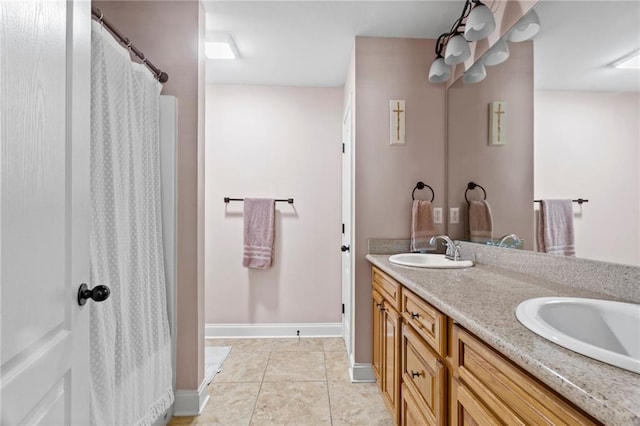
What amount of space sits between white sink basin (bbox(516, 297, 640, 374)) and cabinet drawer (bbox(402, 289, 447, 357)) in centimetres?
28

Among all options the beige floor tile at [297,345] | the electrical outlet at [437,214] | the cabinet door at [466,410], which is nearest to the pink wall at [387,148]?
the electrical outlet at [437,214]

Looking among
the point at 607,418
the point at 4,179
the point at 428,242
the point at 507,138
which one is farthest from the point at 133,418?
the point at 507,138

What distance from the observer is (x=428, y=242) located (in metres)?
2.03

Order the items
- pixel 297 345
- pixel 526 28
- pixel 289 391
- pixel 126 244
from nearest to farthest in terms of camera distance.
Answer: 1. pixel 126 244
2. pixel 526 28
3. pixel 289 391
4. pixel 297 345

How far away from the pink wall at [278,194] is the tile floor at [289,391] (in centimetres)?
42

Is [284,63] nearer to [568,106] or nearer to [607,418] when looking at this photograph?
[568,106]

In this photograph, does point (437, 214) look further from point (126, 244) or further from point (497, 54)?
point (126, 244)

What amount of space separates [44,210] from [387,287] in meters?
1.49

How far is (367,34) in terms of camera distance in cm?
207

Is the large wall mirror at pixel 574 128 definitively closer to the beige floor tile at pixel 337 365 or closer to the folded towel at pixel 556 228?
the folded towel at pixel 556 228

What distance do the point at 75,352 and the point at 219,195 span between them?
2.12m

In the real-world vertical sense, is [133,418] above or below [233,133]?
below

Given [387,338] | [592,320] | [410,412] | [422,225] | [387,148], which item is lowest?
[410,412]

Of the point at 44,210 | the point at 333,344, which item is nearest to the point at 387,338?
the point at 333,344
